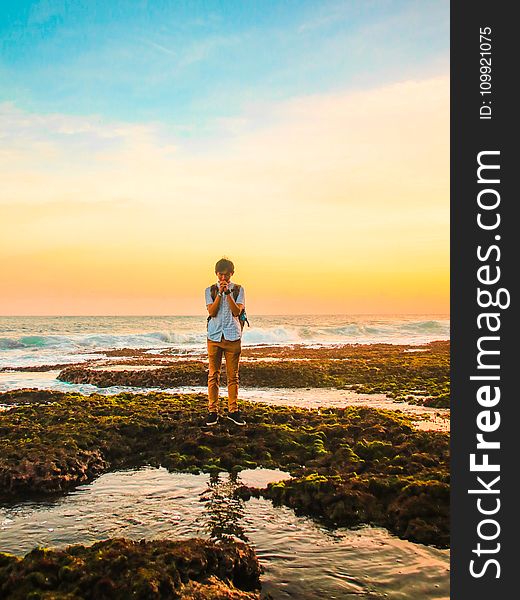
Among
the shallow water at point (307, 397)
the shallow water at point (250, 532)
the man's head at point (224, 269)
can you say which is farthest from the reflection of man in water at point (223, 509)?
the shallow water at point (307, 397)

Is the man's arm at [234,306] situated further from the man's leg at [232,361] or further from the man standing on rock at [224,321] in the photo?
the man's leg at [232,361]

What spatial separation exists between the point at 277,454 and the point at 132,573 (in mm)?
5205

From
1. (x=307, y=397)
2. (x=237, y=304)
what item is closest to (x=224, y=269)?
(x=237, y=304)

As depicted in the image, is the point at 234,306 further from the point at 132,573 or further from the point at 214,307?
the point at 132,573

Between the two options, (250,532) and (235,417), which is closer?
(250,532)

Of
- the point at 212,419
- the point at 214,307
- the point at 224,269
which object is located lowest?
the point at 212,419

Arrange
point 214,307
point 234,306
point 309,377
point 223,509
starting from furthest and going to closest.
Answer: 1. point 309,377
2. point 214,307
3. point 234,306
4. point 223,509

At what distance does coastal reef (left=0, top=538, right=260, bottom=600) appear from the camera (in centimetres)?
414

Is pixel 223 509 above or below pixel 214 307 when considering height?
below

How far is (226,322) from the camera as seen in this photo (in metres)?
10.4

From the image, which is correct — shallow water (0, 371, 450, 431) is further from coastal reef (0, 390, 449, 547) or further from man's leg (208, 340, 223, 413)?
man's leg (208, 340, 223, 413)

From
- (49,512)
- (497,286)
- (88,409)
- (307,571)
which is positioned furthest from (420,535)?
(88,409)

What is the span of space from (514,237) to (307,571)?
3391 millimetres

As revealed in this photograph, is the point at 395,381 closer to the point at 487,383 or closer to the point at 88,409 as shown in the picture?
the point at 88,409
